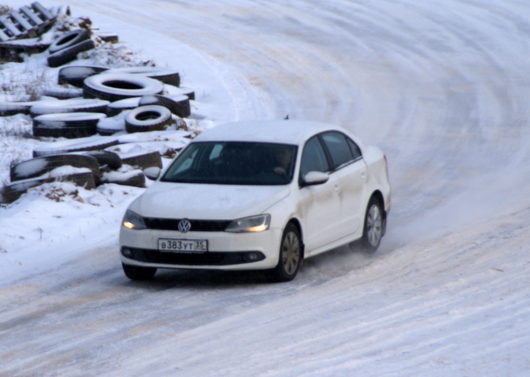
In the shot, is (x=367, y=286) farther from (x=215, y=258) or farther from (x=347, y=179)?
(x=347, y=179)

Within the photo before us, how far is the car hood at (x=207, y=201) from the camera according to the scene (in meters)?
10.7

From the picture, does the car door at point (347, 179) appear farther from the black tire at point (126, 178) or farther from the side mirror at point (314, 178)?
the black tire at point (126, 178)

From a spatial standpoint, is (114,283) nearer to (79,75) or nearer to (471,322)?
(471,322)

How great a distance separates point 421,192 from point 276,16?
18627 mm

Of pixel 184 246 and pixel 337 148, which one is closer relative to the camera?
pixel 184 246

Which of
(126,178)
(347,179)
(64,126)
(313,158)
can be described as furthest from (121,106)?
(313,158)

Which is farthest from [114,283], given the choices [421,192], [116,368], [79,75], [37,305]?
[79,75]

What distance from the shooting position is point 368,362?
7.94m

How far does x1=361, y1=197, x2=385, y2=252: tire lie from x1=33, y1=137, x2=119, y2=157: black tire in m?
6.04

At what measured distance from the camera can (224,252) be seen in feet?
35.0

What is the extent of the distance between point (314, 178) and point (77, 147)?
7.01 m

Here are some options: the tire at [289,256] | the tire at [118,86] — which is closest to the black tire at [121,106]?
the tire at [118,86]

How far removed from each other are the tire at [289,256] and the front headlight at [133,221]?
49.7 inches

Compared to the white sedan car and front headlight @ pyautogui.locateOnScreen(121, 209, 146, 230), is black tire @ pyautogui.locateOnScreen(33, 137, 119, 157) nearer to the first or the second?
the white sedan car
